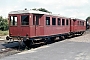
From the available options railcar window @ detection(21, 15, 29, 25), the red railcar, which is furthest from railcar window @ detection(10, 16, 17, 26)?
railcar window @ detection(21, 15, 29, 25)

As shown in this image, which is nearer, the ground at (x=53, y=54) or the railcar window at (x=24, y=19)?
the ground at (x=53, y=54)

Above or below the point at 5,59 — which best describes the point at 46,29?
above

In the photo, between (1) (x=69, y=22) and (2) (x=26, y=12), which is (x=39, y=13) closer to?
(2) (x=26, y=12)

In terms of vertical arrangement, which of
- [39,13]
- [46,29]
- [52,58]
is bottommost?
[52,58]

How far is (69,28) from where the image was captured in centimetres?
3172

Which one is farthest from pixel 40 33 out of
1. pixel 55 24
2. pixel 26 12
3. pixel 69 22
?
pixel 69 22

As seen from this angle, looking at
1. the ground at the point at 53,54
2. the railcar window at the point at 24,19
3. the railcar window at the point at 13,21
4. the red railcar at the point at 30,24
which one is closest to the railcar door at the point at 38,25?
the red railcar at the point at 30,24

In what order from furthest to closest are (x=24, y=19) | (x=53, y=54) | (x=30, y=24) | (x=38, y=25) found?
(x=38, y=25) → (x=24, y=19) → (x=30, y=24) → (x=53, y=54)

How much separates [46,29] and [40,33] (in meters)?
1.20

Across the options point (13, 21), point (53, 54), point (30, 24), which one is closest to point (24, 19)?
point (30, 24)

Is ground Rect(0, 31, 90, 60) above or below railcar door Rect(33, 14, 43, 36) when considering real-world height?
below

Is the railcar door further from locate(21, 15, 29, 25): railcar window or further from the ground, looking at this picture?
the ground

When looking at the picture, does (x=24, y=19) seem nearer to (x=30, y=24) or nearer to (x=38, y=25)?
(x=30, y=24)

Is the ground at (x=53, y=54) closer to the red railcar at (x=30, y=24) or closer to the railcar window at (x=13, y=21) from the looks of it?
the red railcar at (x=30, y=24)
